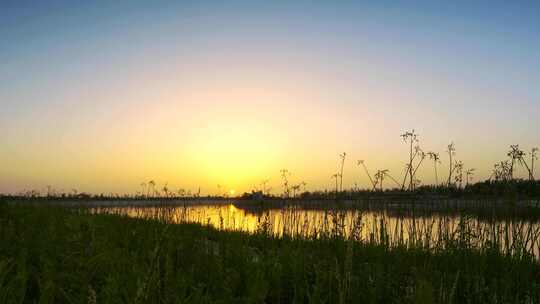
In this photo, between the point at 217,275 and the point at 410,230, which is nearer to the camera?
the point at 217,275

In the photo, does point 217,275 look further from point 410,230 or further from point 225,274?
point 410,230

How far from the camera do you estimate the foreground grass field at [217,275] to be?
311cm

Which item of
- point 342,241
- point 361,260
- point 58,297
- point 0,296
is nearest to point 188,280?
point 58,297

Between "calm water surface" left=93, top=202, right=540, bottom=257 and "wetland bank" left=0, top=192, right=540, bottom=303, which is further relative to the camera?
"calm water surface" left=93, top=202, right=540, bottom=257

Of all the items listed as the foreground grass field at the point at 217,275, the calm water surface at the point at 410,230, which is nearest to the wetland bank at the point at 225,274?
the foreground grass field at the point at 217,275

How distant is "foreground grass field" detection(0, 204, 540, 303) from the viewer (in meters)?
3.11

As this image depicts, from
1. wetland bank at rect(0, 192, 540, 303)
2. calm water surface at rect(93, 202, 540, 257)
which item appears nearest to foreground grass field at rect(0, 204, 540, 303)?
wetland bank at rect(0, 192, 540, 303)

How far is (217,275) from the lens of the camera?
4.65 m

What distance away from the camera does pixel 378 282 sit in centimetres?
451

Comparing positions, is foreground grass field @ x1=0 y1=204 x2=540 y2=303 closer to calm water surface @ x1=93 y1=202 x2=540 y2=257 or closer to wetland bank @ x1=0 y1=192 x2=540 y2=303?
wetland bank @ x1=0 y1=192 x2=540 y2=303

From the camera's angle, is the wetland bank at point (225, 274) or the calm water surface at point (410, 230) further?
the calm water surface at point (410, 230)

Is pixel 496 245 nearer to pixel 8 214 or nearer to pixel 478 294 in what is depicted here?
pixel 478 294

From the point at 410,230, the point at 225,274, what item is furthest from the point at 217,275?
the point at 410,230

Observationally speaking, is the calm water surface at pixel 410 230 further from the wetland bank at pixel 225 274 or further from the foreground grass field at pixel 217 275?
the foreground grass field at pixel 217 275
